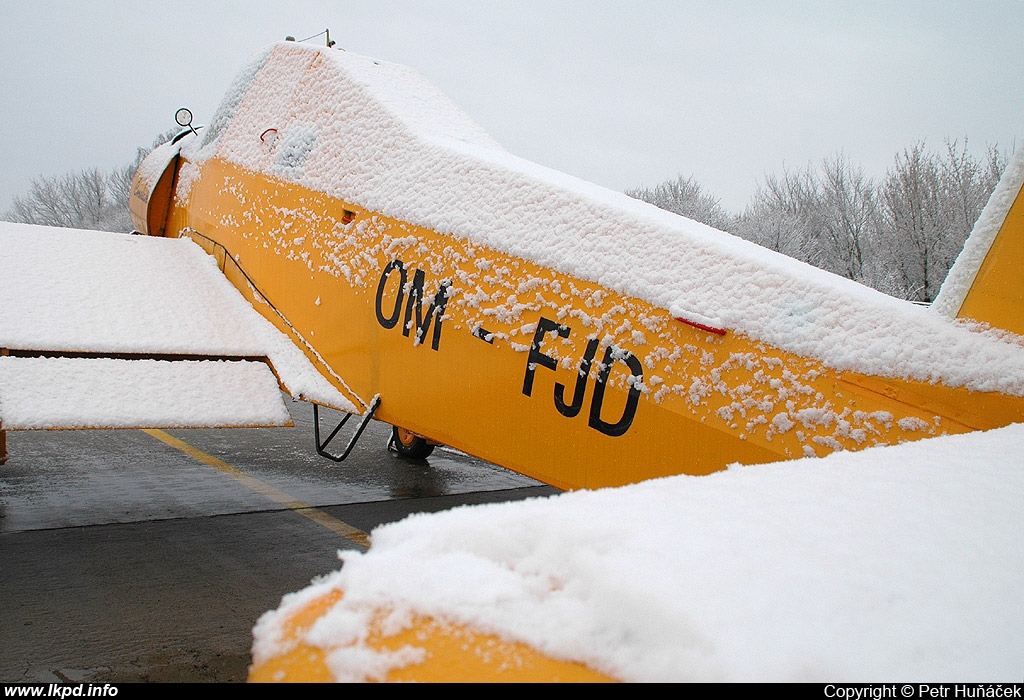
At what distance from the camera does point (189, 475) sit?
19.7 ft

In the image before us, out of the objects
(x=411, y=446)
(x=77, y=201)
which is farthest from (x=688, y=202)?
(x=77, y=201)

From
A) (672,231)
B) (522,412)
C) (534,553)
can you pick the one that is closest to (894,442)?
(672,231)

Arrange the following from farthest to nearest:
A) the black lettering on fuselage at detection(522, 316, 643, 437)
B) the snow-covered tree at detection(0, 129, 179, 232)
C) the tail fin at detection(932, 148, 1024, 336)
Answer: the snow-covered tree at detection(0, 129, 179, 232), the black lettering on fuselage at detection(522, 316, 643, 437), the tail fin at detection(932, 148, 1024, 336)

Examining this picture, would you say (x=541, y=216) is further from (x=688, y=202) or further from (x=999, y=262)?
(x=688, y=202)

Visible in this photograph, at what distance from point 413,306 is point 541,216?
796mm

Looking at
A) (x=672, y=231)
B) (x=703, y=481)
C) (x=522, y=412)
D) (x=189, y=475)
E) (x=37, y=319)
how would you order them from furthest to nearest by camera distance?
(x=189, y=475), (x=37, y=319), (x=522, y=412), (x=672, y=231), (x=703, y=481)

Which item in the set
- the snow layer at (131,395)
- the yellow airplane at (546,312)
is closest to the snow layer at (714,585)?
the yellow airplane at (546,312)

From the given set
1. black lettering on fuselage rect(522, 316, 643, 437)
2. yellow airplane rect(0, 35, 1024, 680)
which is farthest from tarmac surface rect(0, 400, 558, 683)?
black lettering on fuselage rect(522, 316, 643, 437)

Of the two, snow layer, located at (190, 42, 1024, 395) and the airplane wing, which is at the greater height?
snow layer, located at (190, 42, 1024, 395)

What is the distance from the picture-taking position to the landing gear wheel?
692 cm

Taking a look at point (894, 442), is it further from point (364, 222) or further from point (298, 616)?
point (364, 222)

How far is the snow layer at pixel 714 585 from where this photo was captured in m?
0.72

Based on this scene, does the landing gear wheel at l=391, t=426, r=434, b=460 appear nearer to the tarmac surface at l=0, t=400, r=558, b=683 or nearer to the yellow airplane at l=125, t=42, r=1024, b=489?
the tarmac surface at l=0, t=400, r=558, b=683

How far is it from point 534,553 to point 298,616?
270 mm
